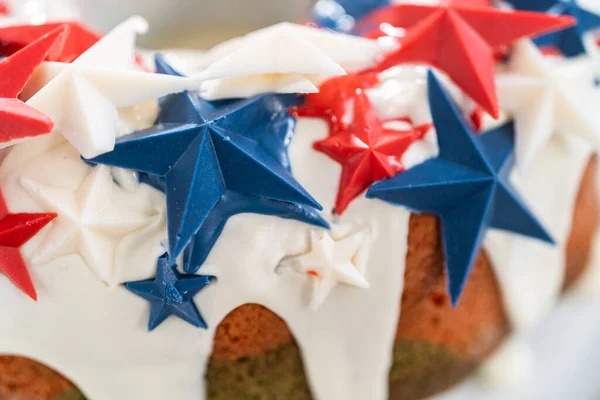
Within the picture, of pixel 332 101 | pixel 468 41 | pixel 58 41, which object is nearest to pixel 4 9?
pixel 58 41

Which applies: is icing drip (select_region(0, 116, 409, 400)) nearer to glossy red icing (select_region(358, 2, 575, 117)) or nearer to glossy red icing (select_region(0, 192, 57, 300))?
glossy red icing (select_region(0, 192, 57, 300))

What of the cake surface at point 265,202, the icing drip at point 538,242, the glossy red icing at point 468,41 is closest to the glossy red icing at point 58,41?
the cake surface at point 265,202

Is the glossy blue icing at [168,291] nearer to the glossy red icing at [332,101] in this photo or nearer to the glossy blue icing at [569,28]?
the glossy red icing at [332,101]

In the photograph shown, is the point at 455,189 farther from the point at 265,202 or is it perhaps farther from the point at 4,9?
the point at 4,9

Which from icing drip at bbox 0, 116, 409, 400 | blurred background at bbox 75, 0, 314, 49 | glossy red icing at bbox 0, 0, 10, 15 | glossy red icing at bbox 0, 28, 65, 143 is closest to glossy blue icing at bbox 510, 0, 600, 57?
icing drip at bbox 0, 116, 409, 400

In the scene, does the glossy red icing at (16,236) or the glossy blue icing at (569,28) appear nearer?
the glossy red icing at (16,236)
